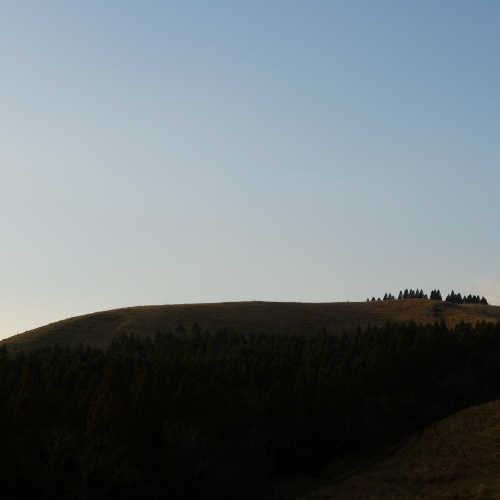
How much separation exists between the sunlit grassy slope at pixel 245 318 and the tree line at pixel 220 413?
59.4 m

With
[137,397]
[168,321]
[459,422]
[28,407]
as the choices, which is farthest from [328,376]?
[168,321]

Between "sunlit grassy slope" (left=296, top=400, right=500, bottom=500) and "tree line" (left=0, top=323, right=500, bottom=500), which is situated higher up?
"tree line" (left=0, top=323, right=500, bottom=500)

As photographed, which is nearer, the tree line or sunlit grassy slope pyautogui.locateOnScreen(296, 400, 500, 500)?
the tree line

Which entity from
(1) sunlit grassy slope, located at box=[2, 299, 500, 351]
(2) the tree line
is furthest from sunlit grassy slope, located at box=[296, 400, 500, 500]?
(1) sunlit grassy slope, located at box=[2, 299, 500, 351]

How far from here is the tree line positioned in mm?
29891

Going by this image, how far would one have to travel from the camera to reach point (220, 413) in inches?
1634

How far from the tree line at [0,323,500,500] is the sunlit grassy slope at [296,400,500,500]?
4029 millimetres

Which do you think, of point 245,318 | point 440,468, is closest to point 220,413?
point 440,468

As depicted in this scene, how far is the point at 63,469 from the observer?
95.1 ft

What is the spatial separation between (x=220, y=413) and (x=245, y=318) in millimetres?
111004

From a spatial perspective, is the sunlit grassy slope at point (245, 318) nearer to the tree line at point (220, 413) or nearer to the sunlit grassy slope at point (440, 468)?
the tree line at point (220, 413)

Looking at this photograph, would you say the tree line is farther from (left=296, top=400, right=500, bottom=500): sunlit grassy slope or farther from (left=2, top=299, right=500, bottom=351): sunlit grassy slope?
(left=2, top=299, right=500, bottom=351): sunlit grassy slope

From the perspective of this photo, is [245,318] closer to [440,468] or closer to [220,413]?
[220,413]

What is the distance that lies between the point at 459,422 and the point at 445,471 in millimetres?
13841
